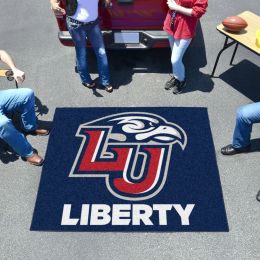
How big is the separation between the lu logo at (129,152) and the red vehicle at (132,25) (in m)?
0.94

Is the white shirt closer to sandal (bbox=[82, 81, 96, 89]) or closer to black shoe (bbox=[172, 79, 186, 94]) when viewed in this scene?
sandal (bbox=[82, 81, 96, 89])

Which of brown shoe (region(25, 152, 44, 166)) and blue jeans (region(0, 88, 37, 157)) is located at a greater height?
blue jeans (region(0, 88, 37, 157))

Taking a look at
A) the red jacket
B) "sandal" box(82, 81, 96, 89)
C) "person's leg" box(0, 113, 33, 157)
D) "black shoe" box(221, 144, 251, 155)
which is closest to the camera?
"person's leg" box(0, 113, 33, 157)

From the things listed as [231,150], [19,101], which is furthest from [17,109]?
[231,150]

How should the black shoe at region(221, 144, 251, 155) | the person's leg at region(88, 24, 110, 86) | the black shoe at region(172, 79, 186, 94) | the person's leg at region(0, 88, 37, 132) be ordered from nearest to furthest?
the person's leg at region(0, 88, 37, 132) → the black shoe at region(221, 144, 251, 155) → the person's leg at region(88, 24, 110, 86) → the black shoe at region(172, 79, 186, 94)

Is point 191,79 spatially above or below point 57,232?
above

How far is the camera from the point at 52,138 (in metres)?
4.38

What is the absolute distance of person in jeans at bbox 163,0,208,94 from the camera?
388cm

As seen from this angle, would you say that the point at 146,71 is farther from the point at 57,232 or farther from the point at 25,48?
the point at 57,232

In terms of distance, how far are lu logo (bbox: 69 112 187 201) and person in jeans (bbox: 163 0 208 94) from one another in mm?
789

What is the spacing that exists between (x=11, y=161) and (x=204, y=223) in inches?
90.7

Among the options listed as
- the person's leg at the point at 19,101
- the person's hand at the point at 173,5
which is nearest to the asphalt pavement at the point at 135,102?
the person's leg at the point at 19,101

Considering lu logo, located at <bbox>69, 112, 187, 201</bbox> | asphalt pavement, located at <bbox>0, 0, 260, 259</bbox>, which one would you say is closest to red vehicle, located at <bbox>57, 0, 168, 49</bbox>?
asphalt pavement, located at <bbox>0, 0, 260, 259</bbox>

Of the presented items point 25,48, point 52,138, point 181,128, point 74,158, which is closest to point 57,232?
point 74,158
